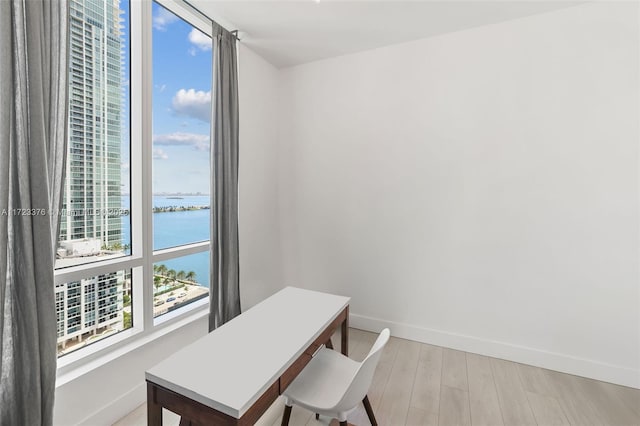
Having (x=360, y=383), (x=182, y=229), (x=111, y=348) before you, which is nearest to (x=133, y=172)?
(x=182, y=229)

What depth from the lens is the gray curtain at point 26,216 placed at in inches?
46.3

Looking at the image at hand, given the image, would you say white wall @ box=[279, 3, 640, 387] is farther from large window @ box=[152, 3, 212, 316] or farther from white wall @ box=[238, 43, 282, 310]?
large window @ box=[152, 3, 212, 316]

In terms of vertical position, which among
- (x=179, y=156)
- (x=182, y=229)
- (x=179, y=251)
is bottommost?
(x=179, y=251)

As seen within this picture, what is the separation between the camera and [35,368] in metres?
1.22

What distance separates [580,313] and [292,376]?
229cm

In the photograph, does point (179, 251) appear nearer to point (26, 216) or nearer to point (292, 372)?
point (26, 216)

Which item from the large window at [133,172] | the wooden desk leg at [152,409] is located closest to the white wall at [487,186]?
the large window at [133,172]

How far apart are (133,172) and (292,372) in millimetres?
1643

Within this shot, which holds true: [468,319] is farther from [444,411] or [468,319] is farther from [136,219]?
[136,219]

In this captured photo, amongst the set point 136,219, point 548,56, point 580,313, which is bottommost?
point 580,313

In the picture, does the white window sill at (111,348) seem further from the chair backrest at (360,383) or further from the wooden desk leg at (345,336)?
the chair backrest at (360,383)

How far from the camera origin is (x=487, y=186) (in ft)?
7.72

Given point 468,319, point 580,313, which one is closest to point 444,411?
point 468,319

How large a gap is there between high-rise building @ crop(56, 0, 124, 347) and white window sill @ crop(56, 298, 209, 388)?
0.32 feet
